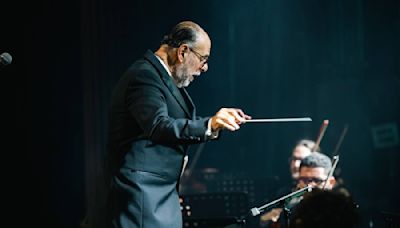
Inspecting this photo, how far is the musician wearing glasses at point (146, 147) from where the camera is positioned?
9.02ft

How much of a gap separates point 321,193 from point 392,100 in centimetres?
541

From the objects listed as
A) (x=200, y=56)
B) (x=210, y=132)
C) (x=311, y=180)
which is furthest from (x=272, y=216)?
(x=210, y=132)

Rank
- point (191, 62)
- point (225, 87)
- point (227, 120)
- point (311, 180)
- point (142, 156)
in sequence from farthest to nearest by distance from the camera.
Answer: point (225, 87) → point (311, 180) → point (191, 62) → point (142, 156) → point (227, 120)

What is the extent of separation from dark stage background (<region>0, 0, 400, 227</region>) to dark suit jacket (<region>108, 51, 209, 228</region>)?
2.91 metres

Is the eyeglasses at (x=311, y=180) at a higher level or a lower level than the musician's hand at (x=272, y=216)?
higher

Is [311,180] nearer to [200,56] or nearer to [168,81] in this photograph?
[200,56]

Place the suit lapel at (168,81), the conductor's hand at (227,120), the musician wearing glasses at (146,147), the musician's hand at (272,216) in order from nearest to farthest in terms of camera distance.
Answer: the conductor's hand at (227,120) → the musician wearing glasses at (146,147) → the suit lapel at (168,81) → the musician's hand at (272,216)

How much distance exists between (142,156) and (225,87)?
4.82 m

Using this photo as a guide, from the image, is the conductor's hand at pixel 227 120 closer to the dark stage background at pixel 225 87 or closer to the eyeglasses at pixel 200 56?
the eyeglasses at pixel 200 56

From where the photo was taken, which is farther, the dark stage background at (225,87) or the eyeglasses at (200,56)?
the dark stage background at (225,87)

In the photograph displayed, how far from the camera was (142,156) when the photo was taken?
283cm

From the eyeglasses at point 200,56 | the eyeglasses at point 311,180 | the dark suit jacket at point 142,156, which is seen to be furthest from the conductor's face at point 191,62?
the eyeglasses at point 311,180

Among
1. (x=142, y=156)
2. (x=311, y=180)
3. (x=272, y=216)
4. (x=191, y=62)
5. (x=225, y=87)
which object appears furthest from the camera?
(x=225, y=87)

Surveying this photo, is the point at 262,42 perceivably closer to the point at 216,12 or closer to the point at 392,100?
the point at 216,12
